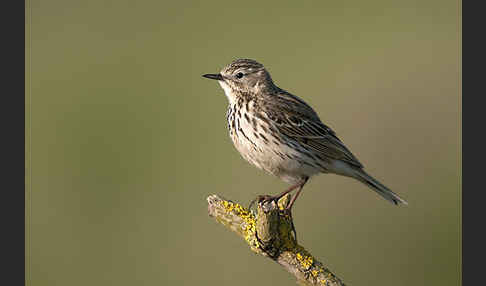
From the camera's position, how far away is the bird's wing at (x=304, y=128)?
8227 mm

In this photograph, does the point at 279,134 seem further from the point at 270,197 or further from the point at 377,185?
the point at 377,185

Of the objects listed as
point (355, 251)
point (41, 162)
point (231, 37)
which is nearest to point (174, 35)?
point (231, 37)

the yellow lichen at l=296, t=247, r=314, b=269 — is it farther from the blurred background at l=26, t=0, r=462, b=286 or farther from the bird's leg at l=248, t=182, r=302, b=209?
the blurred background at l=26, t=0, r=462, b=286

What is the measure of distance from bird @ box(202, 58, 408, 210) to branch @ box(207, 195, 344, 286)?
102 cm

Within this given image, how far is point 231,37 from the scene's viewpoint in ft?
59.8

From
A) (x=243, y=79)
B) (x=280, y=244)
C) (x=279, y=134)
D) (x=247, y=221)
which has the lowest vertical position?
(x=280, y=244)

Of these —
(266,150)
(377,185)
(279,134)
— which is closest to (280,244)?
(266,150)

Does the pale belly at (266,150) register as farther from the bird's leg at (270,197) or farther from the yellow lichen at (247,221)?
the yellow lichen at (247,221)

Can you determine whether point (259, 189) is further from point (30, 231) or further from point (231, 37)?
point (231, 37)

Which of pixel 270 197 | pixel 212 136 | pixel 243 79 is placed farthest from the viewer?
pixel 212 136

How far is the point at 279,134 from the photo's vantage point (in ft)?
26.6

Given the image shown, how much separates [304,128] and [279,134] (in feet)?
1.21

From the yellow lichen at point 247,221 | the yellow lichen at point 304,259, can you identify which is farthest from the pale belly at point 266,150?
the yellow lichen at point 304,259

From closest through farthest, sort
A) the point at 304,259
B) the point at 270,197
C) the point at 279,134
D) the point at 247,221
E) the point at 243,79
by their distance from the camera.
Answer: the point at 304,259 < the point at 247,221 < the point at 270,197 < the point at 279,134 < the point at 243,79
